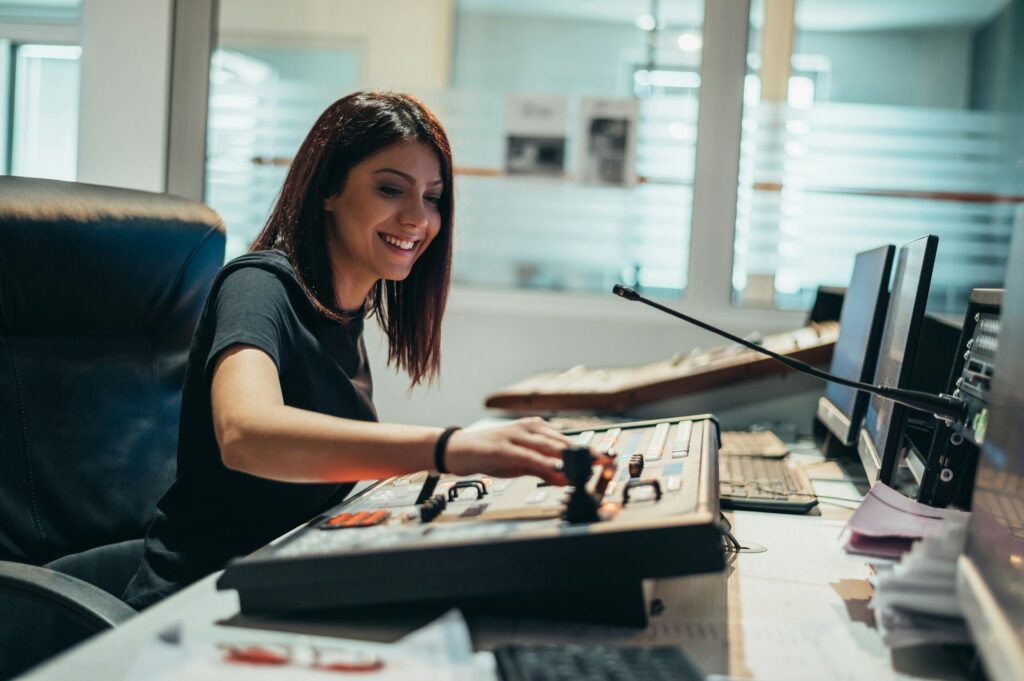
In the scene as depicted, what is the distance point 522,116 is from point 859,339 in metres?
1.49

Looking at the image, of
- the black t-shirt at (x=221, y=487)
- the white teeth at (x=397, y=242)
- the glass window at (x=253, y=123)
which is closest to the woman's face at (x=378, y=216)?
the white teeth at (x=397, y=242)

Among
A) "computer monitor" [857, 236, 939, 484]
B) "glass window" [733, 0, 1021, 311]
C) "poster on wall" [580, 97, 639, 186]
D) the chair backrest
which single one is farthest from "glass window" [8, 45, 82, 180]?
"computer monitor" [857, 236, 939, 484]

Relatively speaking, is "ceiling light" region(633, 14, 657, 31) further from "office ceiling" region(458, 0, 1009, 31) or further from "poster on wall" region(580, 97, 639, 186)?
"poster on wall" region(580, 97, 639, 186)

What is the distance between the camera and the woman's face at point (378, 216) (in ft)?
4.57

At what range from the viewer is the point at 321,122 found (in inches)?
54.8

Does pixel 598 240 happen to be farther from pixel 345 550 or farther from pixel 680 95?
pixel 345 550

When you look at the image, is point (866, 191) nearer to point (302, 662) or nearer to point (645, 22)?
point (645, 22)

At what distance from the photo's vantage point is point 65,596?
3.17 feet

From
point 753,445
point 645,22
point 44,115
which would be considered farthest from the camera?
point 44,115

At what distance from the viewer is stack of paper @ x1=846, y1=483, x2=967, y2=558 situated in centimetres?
87

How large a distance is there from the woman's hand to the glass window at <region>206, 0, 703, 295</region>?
2.00 meters

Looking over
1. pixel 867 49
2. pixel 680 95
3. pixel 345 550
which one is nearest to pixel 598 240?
pixel 680 95

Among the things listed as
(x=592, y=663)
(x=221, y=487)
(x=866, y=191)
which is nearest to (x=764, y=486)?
(x=221, y=487)

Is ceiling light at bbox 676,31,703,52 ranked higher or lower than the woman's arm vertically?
higher
